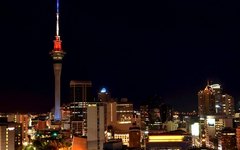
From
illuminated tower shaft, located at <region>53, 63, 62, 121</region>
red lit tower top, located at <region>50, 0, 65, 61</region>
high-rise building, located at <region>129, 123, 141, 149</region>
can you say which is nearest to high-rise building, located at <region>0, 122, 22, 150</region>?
high-rise building, located at <region>129, 123, 141, 149</region>

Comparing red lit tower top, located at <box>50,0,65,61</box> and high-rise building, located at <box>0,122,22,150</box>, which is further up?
red lit tower top, located at <box>50,0,65,61</box>

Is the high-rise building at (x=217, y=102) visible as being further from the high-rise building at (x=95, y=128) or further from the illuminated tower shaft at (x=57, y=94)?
the high-rise building at (x=95, y=128)

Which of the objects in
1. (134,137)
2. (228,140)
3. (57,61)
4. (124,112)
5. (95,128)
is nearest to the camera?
(95,128)

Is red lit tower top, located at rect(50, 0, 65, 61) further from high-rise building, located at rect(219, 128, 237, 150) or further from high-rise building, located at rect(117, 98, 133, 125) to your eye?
high-rise building, located at rect(219, 128, 237, 150)

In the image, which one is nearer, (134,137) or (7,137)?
(7,137)

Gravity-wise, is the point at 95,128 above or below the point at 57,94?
below

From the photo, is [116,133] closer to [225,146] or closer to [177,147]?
[225,146]

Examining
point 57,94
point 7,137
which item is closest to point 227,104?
point 57,94

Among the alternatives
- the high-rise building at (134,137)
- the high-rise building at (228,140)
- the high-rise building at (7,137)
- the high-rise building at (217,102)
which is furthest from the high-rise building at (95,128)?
the high-rise building at (217,102)

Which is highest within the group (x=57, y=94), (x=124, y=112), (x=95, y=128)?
(x=57, y=94)

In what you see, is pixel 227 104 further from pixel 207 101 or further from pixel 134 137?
pixel 134 137

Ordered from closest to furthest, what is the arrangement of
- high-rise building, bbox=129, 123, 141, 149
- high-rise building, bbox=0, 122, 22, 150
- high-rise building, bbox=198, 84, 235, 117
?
high-rise building, bbox=0, 122, 22, 150 < high-rise building, bbox=129, 123, 141, 149 < high-rise building, bbox=198, 84, 235, 117

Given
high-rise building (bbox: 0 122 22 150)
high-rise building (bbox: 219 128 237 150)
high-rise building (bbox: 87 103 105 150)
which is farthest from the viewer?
high-rise building (bbox: 219 128 237 150)

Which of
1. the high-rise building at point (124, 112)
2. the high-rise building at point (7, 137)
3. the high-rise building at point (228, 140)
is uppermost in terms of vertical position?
the high-rise building at point (124, 112)
